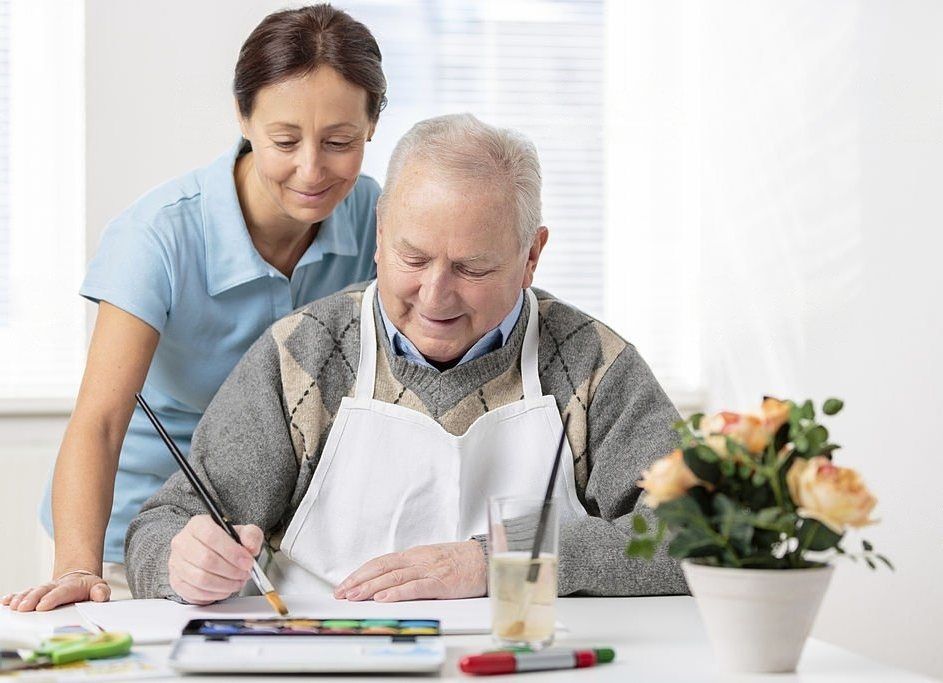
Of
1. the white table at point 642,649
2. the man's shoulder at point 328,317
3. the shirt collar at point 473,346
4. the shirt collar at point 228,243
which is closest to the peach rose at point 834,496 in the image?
the white table at point 642,649

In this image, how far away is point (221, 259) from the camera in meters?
1.92

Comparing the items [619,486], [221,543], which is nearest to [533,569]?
[221,543]

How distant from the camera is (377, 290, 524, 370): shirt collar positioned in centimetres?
163

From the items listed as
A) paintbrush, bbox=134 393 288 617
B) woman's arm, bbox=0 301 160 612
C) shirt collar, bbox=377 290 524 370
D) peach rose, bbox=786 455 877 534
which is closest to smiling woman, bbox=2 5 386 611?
woman's arm, bbox=0 301 160 612

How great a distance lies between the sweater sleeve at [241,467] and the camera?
5.03 ft

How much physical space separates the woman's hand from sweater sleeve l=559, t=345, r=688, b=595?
1.84ft

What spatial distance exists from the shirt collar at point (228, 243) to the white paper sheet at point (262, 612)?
0.66 meters

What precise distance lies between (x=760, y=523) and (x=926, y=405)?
218 cm

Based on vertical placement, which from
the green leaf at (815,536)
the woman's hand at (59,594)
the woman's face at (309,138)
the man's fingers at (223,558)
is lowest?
the woman's hand at (59,594)

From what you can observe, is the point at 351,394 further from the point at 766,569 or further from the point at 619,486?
the point at 766,569

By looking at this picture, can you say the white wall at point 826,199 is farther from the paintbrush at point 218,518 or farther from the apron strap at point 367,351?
the paintbrush at point 218,518

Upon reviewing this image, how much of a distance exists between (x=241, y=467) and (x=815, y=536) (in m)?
0.81

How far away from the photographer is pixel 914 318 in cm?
294

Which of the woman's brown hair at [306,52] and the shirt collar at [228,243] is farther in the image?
the shirt collar at [228,243]
